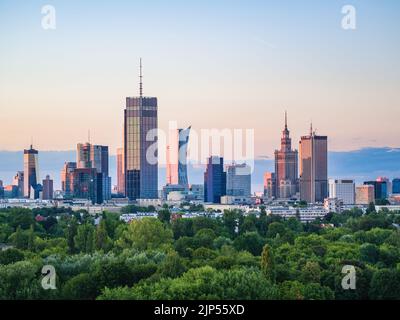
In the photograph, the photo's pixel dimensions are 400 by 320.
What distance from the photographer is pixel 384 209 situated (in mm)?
47500

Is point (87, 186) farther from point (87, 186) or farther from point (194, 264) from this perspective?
point (194, 264)

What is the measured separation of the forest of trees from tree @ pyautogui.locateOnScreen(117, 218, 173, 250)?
0.07 feet

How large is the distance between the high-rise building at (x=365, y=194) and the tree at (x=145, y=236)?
75.1ft

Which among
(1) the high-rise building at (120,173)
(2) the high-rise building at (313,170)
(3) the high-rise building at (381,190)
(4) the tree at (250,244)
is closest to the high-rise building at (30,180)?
(1) the high-rise building at (120,173)

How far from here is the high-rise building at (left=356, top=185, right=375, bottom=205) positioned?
52031mm

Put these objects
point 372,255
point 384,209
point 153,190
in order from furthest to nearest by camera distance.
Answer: point 153,190
point 384,209
point 372,255

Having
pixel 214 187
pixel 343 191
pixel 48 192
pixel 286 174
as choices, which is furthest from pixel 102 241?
pixel 48 192

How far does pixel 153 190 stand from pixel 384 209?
1242cm

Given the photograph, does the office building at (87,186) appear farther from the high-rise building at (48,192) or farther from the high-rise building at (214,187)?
the high-rise building at (214,187)

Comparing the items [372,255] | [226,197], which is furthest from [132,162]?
[372,255]

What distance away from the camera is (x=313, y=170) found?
39000mm

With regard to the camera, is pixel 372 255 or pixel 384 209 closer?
pixel 372 255
